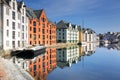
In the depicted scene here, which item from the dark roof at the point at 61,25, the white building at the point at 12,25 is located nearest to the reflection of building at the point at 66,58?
the white building at the point at 12,25

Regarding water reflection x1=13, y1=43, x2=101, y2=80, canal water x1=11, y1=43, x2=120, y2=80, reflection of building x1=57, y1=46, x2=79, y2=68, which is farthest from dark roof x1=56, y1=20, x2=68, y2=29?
canal water x1=11, y1=43, x2=120, y2=80

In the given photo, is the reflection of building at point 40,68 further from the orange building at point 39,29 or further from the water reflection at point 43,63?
the orange building at point 39,29

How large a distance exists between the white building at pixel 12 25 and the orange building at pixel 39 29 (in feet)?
23.7

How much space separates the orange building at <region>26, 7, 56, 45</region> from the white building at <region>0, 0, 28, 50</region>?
7.24 m

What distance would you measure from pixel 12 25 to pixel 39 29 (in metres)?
28.3

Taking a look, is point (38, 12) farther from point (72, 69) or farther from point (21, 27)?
point (72, 69)

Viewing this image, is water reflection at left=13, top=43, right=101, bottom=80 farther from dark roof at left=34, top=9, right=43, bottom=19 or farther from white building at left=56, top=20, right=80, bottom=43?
white building at left=56, top=20, right=80, bottom=43

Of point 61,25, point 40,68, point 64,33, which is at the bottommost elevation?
point 40,68

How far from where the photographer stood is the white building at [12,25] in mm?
47719

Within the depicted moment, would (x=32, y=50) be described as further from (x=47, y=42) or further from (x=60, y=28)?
(x=60, y=28)

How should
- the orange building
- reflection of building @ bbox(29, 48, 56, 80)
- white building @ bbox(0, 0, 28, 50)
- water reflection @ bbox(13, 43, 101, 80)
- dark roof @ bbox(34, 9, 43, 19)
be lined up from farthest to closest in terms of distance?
dark roof @ bbox(34, 9, 43, 19)
the orange building
white building @ bbox(0, 0, 28, 50)
water reflection @ bbox(13, 43, 101, 80)
reflection of building @ bbox(29, 48, 56, 80)

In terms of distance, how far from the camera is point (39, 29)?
81875 millimetres

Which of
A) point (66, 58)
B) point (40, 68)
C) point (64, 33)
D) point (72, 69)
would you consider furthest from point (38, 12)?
point (72, 69)

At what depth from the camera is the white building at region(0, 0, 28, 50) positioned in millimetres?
47719
